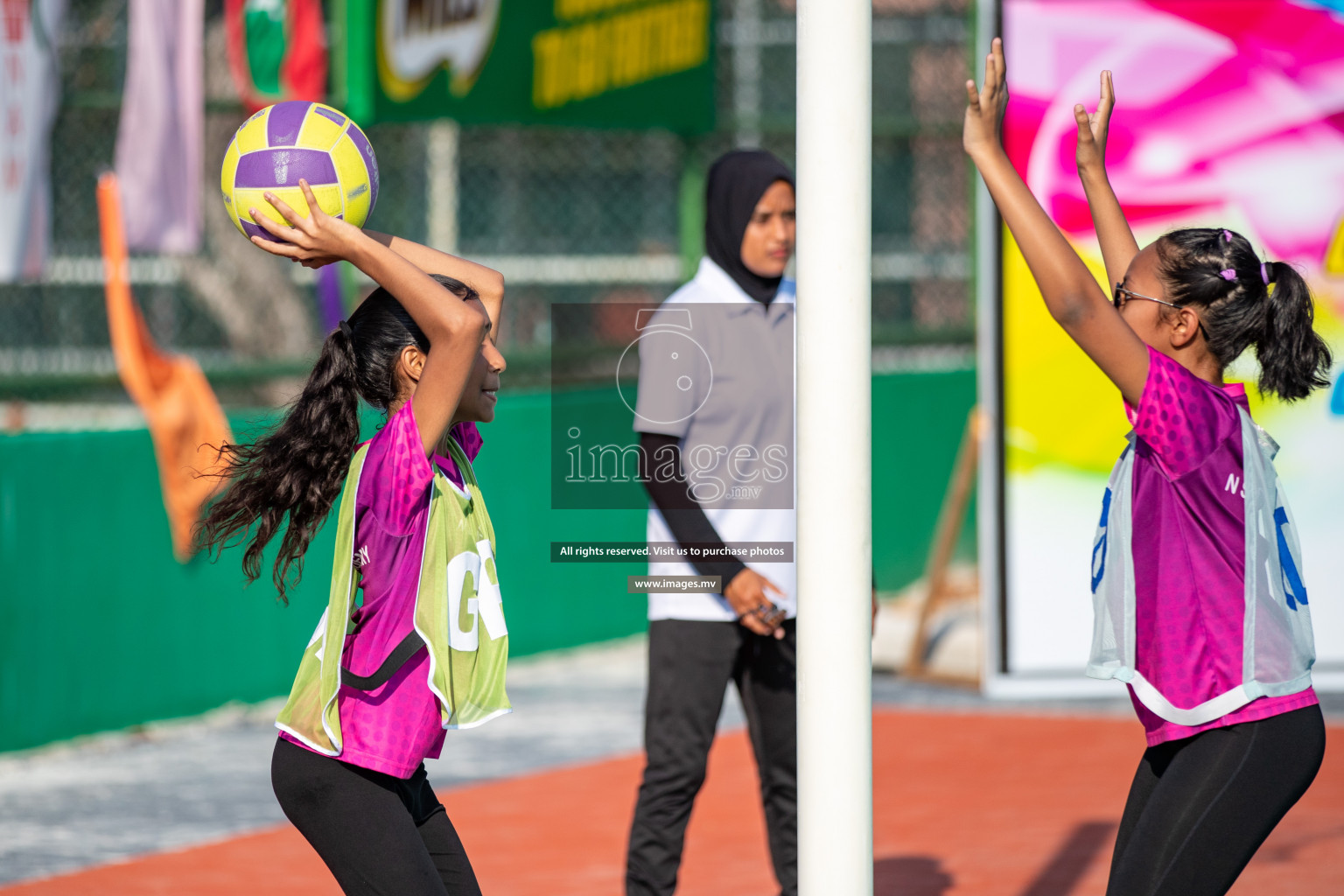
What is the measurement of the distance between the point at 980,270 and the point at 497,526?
377 cm

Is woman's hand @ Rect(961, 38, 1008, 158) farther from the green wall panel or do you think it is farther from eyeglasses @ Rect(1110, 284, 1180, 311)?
the green wall panel

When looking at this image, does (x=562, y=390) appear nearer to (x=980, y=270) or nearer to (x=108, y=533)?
(x=108, y=533)

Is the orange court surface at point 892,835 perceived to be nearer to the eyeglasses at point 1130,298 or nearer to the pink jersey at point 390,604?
the pink jersey at point 390,604

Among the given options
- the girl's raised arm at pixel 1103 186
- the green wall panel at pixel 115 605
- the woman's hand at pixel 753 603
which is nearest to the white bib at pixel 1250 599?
the girl's raised arm at pixel 1103 186

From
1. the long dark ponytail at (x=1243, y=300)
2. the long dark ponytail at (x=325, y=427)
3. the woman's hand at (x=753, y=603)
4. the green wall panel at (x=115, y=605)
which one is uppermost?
the long dark ponytail at (x=1243, y=300)

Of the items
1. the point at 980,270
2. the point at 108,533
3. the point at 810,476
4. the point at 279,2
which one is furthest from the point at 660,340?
the point at 279,2

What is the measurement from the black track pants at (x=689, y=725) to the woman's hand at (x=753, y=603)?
16 cm

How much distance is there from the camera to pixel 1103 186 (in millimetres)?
3594

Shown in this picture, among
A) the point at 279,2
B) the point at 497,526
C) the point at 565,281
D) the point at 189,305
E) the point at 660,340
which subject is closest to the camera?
the point at 660,340

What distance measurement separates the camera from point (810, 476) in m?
3.04

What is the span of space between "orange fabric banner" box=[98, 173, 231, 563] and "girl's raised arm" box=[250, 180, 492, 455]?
4833mm

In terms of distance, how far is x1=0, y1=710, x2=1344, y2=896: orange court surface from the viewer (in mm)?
5457

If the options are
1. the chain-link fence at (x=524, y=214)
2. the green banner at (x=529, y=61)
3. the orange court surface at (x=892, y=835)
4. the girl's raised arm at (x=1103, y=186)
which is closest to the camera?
the girl's raised arm at (x=1103, y=186)

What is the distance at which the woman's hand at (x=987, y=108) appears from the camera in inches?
118
